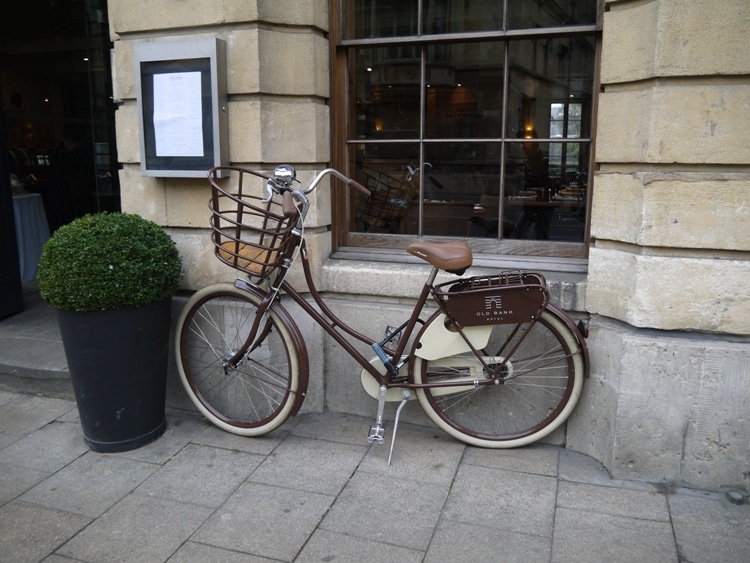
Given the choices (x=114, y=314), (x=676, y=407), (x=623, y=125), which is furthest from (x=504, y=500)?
(x=114, y=314)

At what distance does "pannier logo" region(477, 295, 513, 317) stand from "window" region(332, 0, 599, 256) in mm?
631

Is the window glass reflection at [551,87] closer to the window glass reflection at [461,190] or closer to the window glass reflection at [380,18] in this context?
the window glass reflection at [461,190]

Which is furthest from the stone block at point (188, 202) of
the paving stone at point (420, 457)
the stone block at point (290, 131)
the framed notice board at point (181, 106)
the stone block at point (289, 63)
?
the paving stone at point (420, 457)

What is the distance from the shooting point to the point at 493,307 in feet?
11.7

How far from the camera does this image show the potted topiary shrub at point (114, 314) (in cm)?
363

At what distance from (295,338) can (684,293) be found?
2.04 m

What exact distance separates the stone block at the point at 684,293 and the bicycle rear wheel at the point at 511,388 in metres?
0.38

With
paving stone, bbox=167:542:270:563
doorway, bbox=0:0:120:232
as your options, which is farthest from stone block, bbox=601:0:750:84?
doorway, bbox=0:0:120:232

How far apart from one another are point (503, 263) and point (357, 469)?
57.8 inches

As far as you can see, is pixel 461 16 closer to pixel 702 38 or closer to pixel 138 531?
pixel 702 38

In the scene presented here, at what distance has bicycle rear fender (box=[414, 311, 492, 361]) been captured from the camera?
368cm

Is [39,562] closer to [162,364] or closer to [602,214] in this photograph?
[162,364]

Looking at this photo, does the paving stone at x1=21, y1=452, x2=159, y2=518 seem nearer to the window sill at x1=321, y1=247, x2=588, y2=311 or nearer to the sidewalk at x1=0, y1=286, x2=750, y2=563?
the sidewalk at x1=0, y1=286, x2=750, y2=563

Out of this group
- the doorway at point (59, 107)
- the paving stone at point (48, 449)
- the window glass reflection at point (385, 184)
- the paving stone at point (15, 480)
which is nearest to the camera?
the paving stone at point (15, 480)
